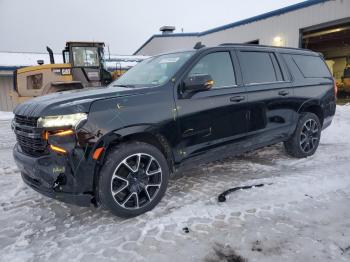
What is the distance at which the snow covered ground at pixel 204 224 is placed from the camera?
9.25 ft

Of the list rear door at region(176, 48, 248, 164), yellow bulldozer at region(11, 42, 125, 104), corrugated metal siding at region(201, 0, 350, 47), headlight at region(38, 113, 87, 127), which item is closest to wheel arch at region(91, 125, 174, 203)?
rear door at region(176, 48, 248, 164)

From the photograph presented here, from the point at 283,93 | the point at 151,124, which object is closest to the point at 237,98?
the point at 283,93

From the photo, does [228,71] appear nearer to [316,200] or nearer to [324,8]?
[316,200]

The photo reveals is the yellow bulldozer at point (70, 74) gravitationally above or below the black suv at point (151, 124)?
above

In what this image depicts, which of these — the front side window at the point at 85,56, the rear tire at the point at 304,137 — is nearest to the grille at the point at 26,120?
the rear tire at the point at 304,137

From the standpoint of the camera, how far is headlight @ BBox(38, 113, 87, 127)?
3.08 metres

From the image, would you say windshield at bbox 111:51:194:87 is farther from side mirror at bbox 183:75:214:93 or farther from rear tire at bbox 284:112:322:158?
rear tire at bbox 284:112:322:158

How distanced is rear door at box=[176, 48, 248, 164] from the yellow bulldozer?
877 cm

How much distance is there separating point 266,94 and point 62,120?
301 centimetres

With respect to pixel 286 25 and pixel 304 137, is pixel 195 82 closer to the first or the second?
pixel 304 137

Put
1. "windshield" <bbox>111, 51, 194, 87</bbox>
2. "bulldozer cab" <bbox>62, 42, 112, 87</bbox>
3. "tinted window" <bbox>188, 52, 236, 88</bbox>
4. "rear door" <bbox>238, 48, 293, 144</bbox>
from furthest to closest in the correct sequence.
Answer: "bulldozer cab" <bbox>62, 42, 112, 87</bbox>, "rear door" <bbox>238, 48, 293, 144</bbox>, "tinted window" <bbox>188, 52, 236, 88</bbox>, "windshield" <bbox>111, 51, 194, 87</bbox>

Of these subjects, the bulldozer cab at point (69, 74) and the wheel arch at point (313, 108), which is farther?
the bulldozer cab at point (69, 74)

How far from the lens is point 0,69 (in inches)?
886

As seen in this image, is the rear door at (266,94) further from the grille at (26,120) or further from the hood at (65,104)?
the grille at (26,120)
